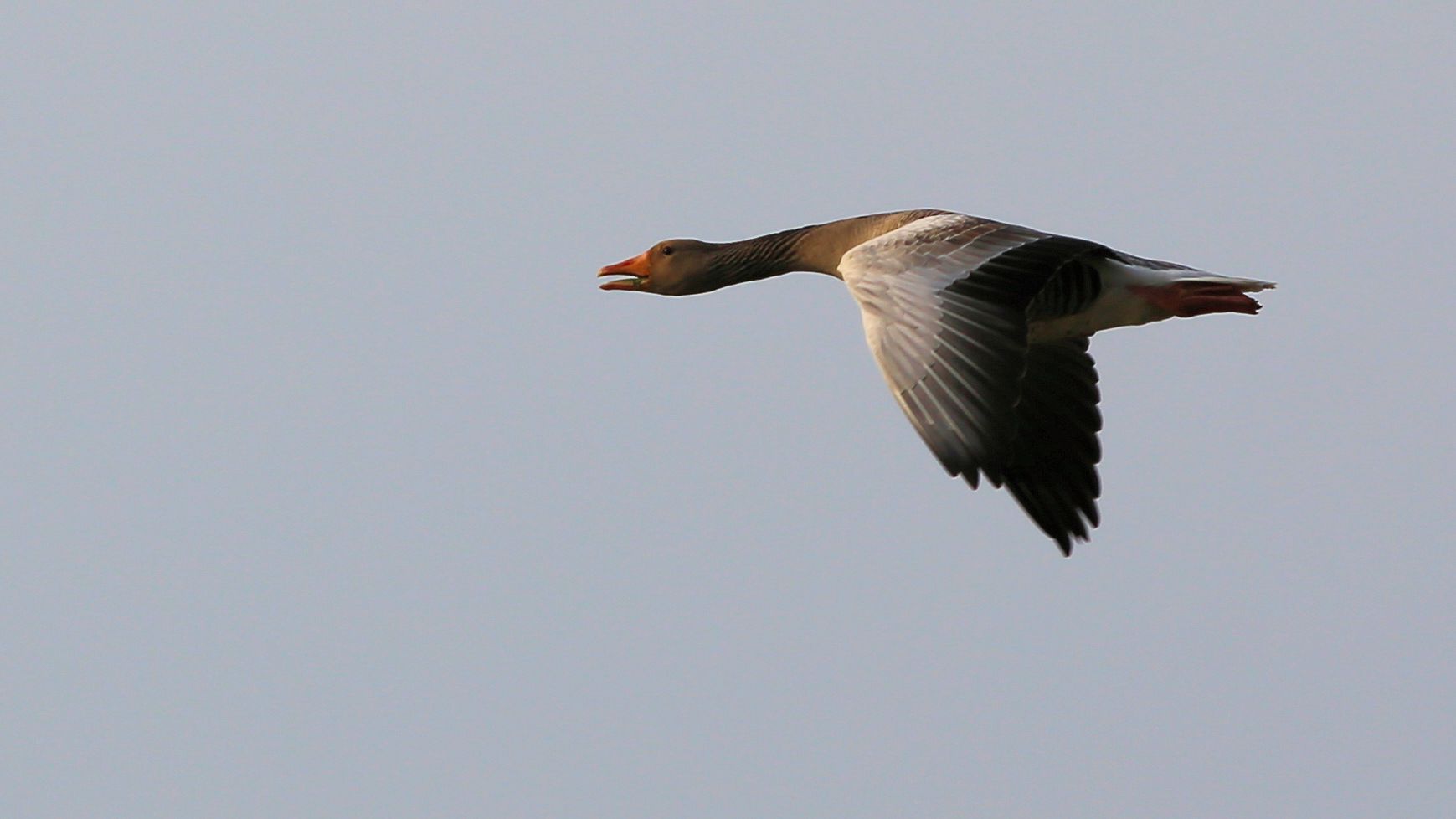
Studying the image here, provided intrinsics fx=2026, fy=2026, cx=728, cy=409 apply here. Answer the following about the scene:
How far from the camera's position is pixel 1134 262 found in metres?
12.3

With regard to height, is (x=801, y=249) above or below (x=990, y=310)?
above

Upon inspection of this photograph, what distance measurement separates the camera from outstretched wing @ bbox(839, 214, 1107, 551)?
9.80 metres

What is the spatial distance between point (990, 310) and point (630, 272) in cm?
395

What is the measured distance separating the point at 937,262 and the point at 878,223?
1797mm

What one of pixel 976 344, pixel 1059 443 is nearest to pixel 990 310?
pixel 976 344

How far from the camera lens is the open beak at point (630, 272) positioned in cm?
1363

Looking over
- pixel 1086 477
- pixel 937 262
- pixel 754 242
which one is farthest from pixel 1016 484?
pixel 754 242

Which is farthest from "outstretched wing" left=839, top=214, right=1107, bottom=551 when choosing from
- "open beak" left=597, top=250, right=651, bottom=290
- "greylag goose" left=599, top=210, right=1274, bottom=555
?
"open beak" left=597, top=250, right=651, bottom=290

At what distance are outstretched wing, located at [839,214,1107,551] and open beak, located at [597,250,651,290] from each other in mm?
2434

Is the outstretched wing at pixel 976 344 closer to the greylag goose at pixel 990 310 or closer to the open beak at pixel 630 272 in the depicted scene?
the greylag goose at pixel 990 310

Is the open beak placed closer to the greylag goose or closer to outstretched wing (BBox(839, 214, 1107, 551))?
the greylag goose

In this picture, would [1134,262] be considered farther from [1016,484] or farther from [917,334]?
[917,334]

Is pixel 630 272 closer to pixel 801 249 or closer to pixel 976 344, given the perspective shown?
pixel 801 249

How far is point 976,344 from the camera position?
Answer: 10.0 metres
